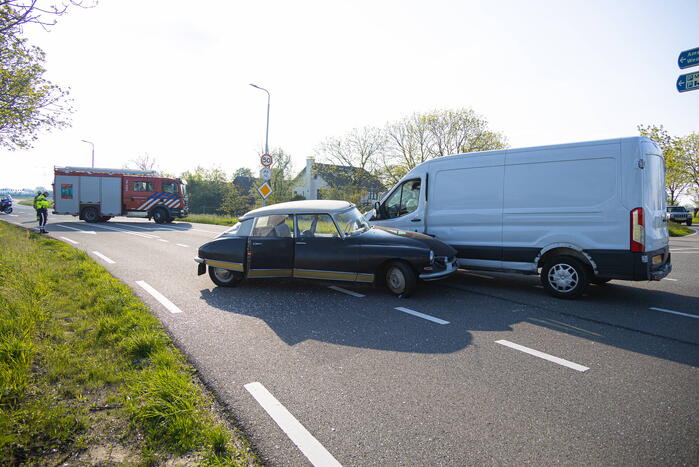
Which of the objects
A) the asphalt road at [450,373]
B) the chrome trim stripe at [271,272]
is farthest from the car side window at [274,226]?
the asphalt road at [450,373]

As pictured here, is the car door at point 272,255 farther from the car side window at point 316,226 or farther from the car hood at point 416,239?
the car hood at point 416,239

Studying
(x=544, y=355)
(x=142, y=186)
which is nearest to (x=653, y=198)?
(x=544, y=355)

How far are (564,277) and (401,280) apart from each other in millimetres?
2624

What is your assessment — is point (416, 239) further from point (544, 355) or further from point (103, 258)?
point (103, 258)

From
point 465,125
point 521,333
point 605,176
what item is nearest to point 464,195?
point 605,176

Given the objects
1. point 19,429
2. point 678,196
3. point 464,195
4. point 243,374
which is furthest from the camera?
point 678,196

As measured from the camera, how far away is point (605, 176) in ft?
19.1

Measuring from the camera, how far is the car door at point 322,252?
251 inches

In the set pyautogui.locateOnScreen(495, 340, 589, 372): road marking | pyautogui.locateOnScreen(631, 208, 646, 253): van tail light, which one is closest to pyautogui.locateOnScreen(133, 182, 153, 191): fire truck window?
pyautogui.locateOnScreen(495, 340, 589, 372): road marking

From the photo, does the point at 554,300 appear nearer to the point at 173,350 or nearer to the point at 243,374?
the point at 243,374

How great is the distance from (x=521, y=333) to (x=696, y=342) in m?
1.82

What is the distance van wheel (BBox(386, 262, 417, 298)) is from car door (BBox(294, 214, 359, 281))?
591mm

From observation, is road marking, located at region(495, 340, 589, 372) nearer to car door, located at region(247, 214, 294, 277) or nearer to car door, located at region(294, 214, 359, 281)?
car door, located at region(294, 214, 359, 281)

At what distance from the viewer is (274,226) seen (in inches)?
266
